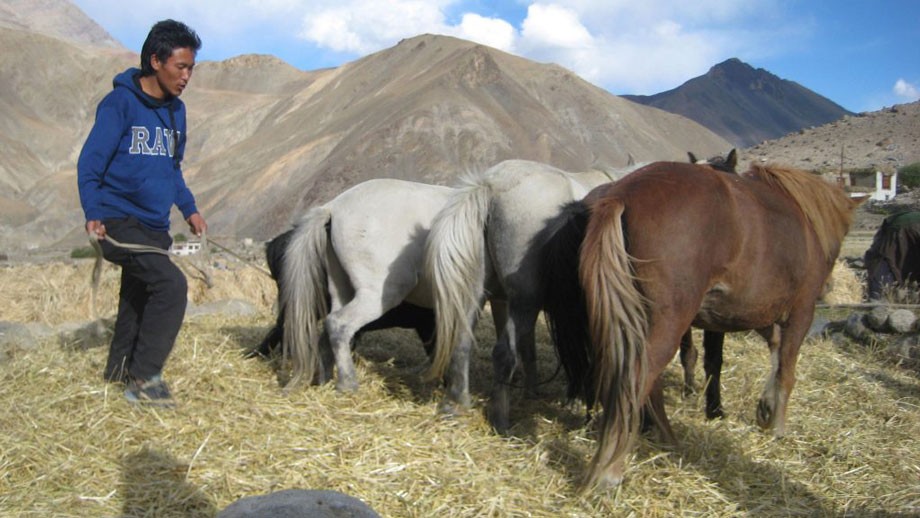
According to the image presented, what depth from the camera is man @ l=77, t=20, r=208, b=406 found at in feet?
12.5

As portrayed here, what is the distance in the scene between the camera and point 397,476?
3.19 metres

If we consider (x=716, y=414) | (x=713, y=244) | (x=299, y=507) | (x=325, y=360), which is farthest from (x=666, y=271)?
(x=325, y=360)

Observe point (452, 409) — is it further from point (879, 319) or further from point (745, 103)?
point (745, 103)

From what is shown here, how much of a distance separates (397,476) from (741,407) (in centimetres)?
245

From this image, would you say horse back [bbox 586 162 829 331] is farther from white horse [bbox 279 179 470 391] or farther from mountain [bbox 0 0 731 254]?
mountain [bbox 0 0 731 254]

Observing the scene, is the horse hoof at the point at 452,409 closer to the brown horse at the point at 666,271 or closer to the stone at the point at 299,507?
the brown horse at the point at 666,271

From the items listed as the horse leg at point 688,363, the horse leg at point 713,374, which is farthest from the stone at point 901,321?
the horse leg at point 713,374

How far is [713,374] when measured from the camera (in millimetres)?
4406

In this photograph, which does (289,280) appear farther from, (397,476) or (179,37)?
(397,476)

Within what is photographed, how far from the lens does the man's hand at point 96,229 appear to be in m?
3.66

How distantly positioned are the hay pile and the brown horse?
0.30 metres

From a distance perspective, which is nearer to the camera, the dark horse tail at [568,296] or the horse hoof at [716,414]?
the dark horse tail at [568,296]

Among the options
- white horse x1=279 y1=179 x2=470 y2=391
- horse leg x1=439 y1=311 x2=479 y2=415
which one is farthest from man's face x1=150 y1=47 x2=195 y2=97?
horse leg x1=439 y1=311 x2=479 y2=415

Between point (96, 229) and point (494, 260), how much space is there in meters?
2.06
